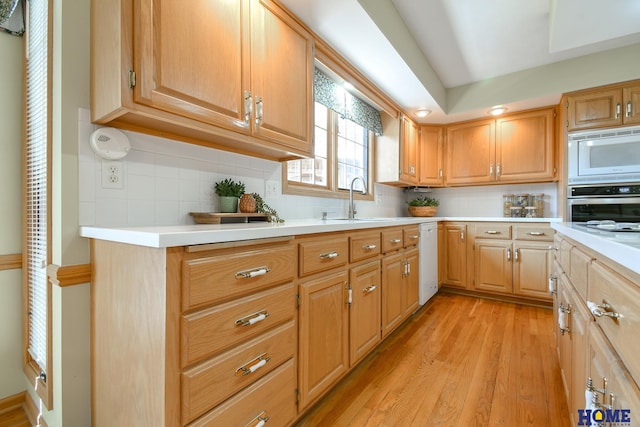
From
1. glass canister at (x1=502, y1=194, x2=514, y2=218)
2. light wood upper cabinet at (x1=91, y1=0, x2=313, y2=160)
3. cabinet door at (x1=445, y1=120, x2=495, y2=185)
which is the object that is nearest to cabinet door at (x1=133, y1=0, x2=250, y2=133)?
light wood upper cabinet at (x1=91, y1=0, x2=313, y2=160)

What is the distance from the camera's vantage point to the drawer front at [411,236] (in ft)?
8.00

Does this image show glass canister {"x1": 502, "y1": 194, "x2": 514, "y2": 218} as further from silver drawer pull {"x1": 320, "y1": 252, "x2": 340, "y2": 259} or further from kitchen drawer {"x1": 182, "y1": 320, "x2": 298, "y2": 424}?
kitchen drawer {"x1": 182, "y1": 320, "x2": 298, "y2": 424}

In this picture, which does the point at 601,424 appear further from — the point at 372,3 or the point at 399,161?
the point at 399,161

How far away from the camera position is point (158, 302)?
82 cm

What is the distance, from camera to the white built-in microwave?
263 cm

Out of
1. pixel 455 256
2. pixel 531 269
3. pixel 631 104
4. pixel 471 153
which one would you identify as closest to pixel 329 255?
pixel 455 256

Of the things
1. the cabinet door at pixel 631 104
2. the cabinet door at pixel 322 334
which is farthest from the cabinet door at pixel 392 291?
the cabinet door at pixel 631 104

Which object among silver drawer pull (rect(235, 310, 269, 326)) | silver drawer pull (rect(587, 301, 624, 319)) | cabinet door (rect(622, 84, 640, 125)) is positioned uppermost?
cabinet door (rect(622, 84, 640, 125))

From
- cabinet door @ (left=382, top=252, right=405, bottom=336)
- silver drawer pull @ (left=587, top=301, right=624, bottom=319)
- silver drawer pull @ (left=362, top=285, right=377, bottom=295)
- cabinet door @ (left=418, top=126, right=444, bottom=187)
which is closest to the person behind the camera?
silver drawer pull @ (left=587, top=301, right=624, bottom=319)

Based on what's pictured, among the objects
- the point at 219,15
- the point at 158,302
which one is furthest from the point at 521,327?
the point at 219,15

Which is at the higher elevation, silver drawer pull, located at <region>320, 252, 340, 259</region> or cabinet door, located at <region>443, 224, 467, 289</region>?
silver drawer pull, located at <region>320, 252, 340, 259</region>

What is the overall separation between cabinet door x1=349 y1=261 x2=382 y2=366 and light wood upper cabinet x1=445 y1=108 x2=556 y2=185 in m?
2.50

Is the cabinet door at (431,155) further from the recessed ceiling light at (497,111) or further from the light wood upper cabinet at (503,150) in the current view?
the recessed ceiling light at (497,111)

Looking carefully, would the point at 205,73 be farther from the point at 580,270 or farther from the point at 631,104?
the point at 631,104
